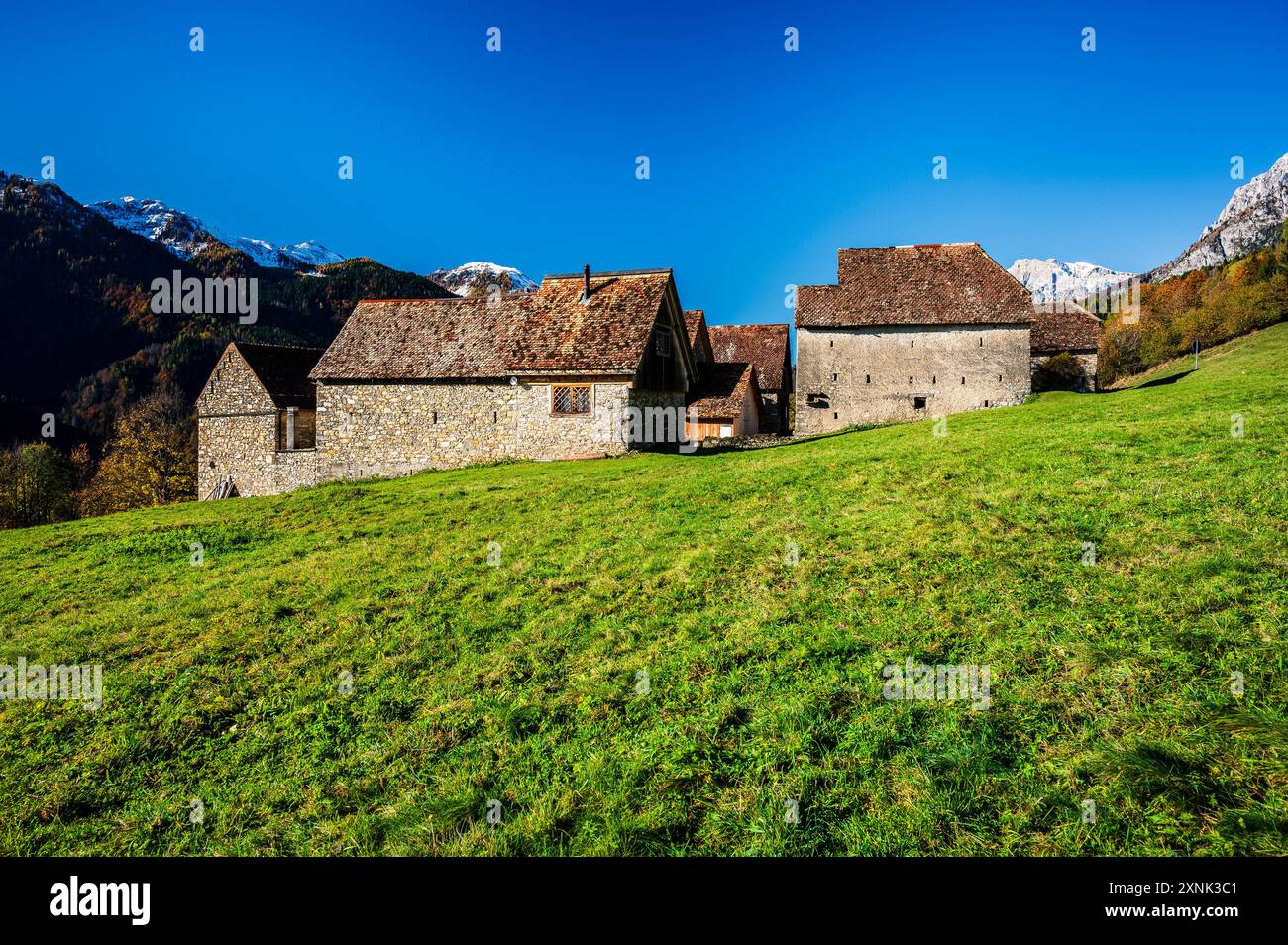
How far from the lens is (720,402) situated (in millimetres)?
35156

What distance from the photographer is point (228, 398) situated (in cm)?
3606

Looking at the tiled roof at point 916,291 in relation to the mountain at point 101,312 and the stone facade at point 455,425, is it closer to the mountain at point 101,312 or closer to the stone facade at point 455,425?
the stone facade at point 455,425

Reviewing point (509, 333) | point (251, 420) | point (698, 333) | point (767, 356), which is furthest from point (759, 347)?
point (251, 420)

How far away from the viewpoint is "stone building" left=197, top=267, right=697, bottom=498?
26078mm

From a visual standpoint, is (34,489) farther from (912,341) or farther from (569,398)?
(912,341)

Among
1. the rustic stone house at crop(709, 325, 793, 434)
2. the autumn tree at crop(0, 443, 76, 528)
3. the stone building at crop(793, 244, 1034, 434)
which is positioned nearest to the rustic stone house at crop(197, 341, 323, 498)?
the autumn tree at crop(0, 443, 76, 528)

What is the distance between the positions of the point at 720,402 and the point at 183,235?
175 meters

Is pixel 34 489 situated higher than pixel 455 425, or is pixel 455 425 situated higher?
pixel 455 425

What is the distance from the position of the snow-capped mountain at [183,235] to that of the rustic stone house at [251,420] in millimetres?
107143

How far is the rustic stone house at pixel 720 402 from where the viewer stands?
34.8 metres

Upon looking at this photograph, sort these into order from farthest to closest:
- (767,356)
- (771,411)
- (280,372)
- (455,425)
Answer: (767,356), (771,411), (280,372), (455,425)

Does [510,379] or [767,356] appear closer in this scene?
[510,379]

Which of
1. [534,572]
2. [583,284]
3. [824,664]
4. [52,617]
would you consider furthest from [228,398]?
[824,664]
